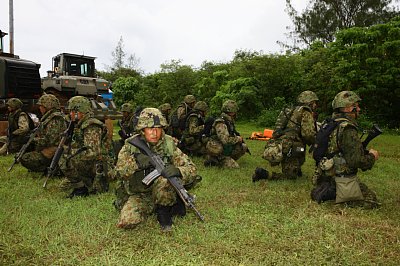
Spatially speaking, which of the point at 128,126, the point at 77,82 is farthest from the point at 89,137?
the point at 77,82

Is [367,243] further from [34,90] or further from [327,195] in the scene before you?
[34,90]

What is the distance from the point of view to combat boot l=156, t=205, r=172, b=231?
4617 mm

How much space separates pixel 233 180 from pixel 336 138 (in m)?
2.48

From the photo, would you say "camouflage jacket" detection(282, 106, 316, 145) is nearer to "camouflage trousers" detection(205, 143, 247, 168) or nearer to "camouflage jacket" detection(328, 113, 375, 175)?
"camouflage jacket" detection(328, 113, 375, 175)

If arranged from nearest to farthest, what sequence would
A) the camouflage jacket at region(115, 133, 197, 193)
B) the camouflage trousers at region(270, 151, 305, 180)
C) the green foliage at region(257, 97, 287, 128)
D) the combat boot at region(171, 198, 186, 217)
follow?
the camouflage jacket at region(115, 133, 197, 193) → the combat boot at region(171, 198, 186, 217) → the camouflage trousers at region(270, 151, 305, 180) → the green foliage at region(257, 97, 287, 128)

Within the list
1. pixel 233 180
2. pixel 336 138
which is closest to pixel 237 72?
pixel 233 180

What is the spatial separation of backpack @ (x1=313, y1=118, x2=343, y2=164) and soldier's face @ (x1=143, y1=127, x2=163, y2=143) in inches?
102

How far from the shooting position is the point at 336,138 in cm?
546

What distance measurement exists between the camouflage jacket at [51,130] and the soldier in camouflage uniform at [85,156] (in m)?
1.04

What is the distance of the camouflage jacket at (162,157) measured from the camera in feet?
15.0

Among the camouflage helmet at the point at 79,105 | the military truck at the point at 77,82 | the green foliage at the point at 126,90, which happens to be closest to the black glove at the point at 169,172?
the camouflage helmet at the point at 79,105

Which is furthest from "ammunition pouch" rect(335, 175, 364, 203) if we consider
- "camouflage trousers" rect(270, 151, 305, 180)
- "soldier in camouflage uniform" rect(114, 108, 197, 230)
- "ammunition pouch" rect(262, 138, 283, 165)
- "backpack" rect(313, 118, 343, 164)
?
"soldier in camouflage uniform" rect(114, 108, 197, 230)

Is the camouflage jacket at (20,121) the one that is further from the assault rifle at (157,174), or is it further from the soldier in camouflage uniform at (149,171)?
the assault rifle at (157,174)

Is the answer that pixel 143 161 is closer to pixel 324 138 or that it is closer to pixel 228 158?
pixel 324 138
